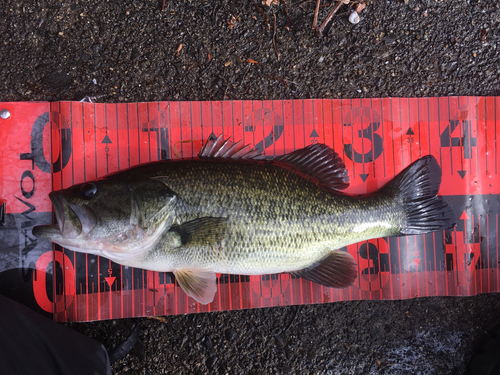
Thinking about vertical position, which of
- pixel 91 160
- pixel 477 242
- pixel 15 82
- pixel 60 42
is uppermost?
pixel 60 42

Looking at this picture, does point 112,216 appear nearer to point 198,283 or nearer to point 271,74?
point 198,283

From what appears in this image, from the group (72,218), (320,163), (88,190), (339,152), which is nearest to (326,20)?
(339,152)

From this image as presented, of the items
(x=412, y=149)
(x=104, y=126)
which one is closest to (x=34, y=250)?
(x=104, y=126)

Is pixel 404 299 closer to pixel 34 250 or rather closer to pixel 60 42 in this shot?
pixel 34 250

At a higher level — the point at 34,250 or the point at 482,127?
the point at 482,127

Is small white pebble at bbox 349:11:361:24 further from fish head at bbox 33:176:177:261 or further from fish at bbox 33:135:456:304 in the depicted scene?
fish head at bbox 33:176:177:261

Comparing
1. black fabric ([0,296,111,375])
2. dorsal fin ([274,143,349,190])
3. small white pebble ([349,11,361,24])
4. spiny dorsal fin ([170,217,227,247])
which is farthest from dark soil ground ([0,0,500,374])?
spiny dorsal fin ([170,217,227,247])

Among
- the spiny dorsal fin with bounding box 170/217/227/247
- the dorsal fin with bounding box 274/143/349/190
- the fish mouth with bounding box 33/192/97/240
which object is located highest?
the dorsal fin with bounding box 274/143/349/190
